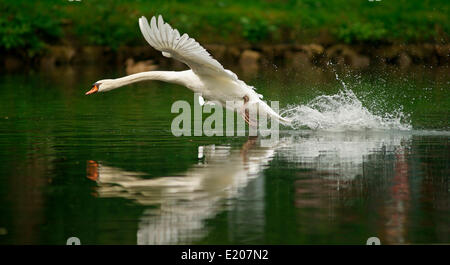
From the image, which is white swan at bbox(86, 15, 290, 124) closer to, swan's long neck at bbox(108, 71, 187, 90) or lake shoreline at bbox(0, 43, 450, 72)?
swan's long neck at bbox(108, 71, 187, 90)

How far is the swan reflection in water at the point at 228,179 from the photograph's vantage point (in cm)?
846

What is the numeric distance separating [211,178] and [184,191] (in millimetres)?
889

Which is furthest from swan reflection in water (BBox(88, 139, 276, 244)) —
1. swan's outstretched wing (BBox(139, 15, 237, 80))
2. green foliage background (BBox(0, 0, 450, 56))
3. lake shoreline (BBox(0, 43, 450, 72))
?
green foliage background (BBox(0, 0, 450, 56))

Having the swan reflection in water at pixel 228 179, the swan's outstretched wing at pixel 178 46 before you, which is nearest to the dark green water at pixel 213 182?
the swan reflection in water at pixel 228 179

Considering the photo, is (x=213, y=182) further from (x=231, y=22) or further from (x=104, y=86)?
(x=231, y=22)

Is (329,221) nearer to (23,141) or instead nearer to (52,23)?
(23,141)

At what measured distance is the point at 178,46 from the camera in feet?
41.1

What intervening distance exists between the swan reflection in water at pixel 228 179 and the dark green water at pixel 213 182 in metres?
0.01

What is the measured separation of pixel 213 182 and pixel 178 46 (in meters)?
2.82

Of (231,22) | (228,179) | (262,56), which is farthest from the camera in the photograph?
(231,22)

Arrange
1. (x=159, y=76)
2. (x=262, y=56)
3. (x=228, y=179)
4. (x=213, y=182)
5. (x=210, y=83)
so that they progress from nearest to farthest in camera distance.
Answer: (x=213, y=182), (x=228, y=179), (x=210, y=83), (x=159, y=76), (x=262, y=56)

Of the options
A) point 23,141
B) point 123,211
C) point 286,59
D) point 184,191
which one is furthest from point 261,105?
point 286,59

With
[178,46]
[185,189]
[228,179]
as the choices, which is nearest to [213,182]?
[228,179]

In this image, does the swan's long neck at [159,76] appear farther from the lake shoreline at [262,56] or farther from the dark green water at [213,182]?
the lake shoreline at [262,56]
